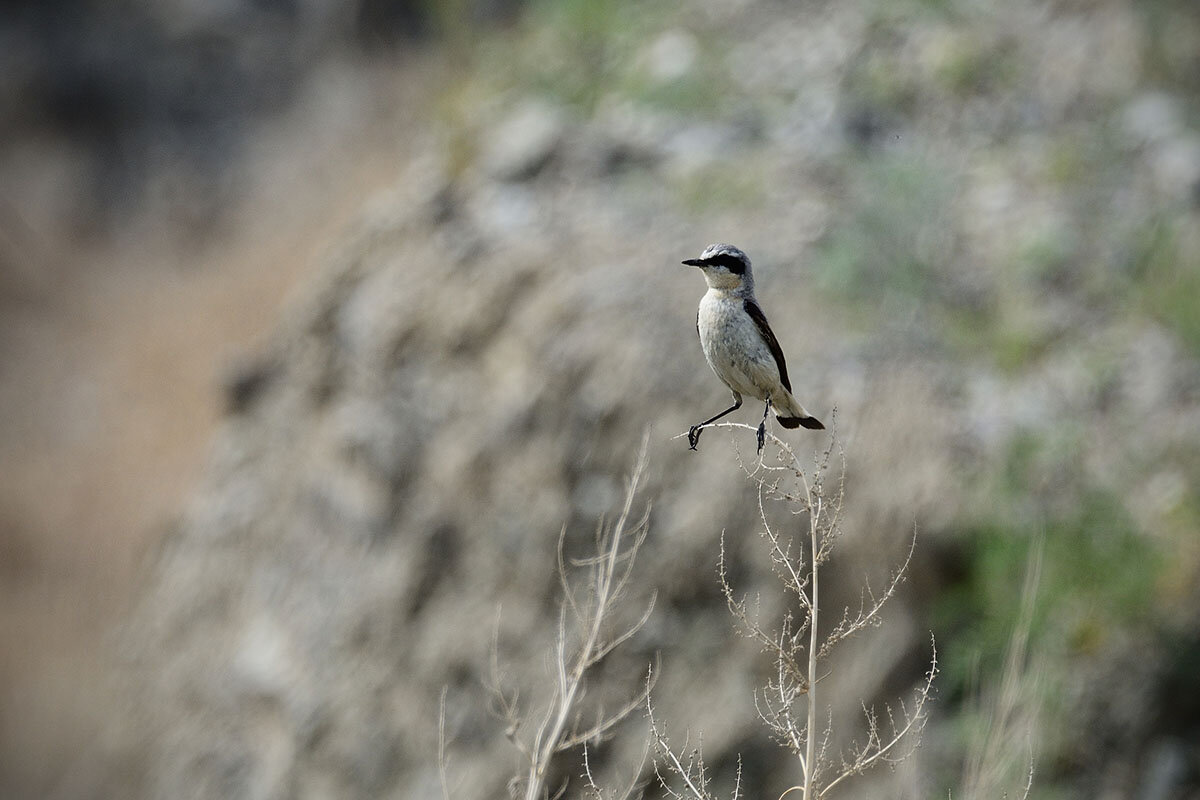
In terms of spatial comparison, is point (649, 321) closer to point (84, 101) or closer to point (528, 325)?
point (528, 325)

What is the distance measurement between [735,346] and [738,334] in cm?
4

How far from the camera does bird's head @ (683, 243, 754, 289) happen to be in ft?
12.2

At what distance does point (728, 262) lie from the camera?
12.3ft

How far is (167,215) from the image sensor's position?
18.8 metres

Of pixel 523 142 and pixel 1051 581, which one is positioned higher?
pixel 523 142

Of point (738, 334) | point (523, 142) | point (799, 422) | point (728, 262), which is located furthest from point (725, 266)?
point (523, 142)

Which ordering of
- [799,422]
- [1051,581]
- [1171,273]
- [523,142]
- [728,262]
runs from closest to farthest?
1. [728,262]
2. [799,422]
3. [1051,581]
4. [1171,273]
5. [523,142]

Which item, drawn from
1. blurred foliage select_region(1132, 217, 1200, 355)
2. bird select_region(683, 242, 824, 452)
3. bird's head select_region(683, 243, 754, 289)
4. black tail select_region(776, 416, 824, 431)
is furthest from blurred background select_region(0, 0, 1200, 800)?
bird's head select_region(683, 243, 754, 289)

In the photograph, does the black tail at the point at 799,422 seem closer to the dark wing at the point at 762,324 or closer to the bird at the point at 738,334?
the bird at the point at 738,334

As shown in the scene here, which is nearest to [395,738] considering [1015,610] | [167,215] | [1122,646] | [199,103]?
[1015,610]

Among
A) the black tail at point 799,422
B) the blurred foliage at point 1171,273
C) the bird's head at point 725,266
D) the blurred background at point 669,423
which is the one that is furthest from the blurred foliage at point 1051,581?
the bird's head at point 725,266

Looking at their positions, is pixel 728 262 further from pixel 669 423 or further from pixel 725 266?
pixel 669 423

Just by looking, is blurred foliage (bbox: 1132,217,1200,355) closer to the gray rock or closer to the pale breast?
the gray rock

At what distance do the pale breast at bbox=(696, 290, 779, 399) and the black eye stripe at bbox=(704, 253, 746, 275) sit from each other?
5.3 inches
